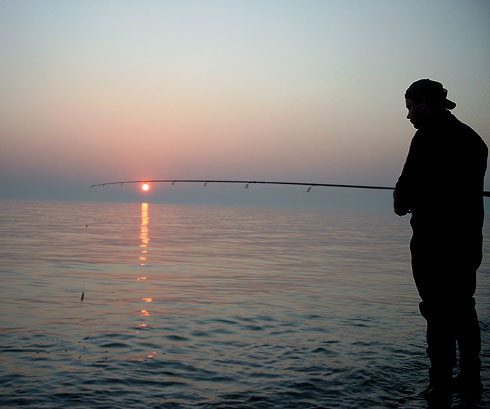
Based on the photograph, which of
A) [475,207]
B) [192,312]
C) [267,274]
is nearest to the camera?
[475,207]

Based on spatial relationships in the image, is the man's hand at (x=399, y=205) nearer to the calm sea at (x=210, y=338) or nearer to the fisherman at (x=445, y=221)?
the fisherman at (x=445, y=221)

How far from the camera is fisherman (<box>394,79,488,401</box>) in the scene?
4.29 meters

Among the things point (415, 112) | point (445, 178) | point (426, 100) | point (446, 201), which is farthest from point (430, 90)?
point (446, 201)

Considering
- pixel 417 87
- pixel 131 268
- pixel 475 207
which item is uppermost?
pixel 417 87

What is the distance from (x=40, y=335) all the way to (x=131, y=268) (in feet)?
26.8

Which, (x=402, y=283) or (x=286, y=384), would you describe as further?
(x=402, y=283)

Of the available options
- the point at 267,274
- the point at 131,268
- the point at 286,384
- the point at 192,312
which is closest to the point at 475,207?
the point at 286,384

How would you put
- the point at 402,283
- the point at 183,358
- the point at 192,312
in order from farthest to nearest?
the point at 402,283, the point at 192,312, the point at 183,358

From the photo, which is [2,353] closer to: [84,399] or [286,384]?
[84,399]

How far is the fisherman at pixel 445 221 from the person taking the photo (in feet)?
14.1

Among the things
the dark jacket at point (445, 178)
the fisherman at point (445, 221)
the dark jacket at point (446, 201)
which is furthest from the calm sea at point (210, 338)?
the dark jacket at point (445, 178)

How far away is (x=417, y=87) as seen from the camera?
4.55 m


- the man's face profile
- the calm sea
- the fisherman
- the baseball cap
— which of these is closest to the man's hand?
the fisherman

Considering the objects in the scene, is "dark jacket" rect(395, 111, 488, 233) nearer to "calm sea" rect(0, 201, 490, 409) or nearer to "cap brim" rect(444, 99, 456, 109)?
"cap brim" rect(444, 99, 456, 109)
